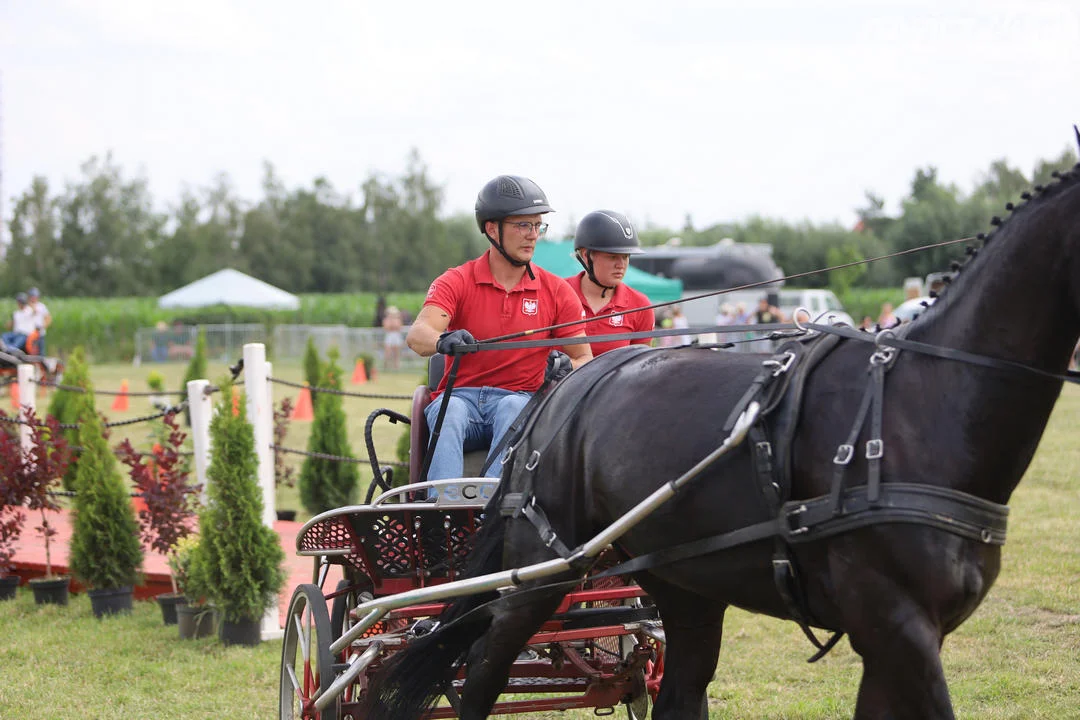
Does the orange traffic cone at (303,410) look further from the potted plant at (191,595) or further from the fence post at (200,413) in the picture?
the potted plant at (191,595)

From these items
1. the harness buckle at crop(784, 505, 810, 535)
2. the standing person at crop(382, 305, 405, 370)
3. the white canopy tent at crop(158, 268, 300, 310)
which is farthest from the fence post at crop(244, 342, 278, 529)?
the white canopy tent at crop(158, 268, 300, 310)

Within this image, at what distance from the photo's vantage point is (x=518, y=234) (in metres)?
4.47

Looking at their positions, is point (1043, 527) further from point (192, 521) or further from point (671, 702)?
point (192, 521)

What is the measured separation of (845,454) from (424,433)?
80.6 inches

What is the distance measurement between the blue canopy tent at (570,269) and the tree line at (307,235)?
23.6 m

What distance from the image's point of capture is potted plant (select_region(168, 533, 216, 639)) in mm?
6352

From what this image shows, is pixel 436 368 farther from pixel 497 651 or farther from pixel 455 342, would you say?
pixel 497 651

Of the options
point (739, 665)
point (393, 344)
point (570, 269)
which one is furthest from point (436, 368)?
point (393, 344)

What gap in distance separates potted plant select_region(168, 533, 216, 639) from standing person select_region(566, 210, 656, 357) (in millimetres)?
2802

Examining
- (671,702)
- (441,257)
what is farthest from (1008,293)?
(441,257)

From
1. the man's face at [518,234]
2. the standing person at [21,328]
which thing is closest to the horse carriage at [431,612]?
the man's face at [518,234]

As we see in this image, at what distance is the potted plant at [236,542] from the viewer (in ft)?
20.6

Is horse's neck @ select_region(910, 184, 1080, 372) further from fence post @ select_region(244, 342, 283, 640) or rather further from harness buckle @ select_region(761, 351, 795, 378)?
fence post @ select_region(244, 342, 283, 640)

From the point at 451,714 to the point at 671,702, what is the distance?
2.96 feet
